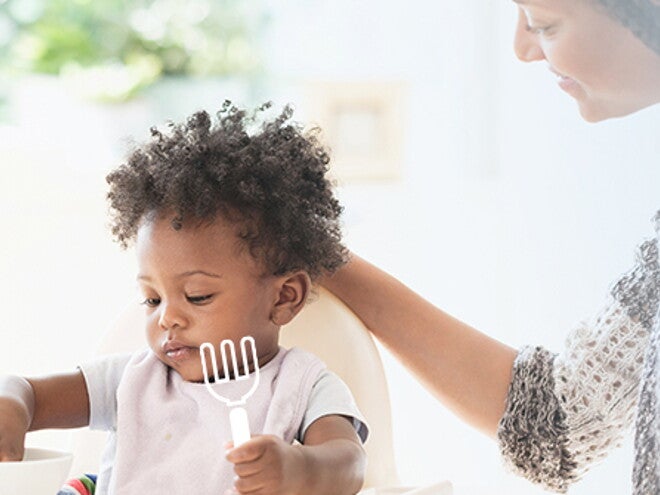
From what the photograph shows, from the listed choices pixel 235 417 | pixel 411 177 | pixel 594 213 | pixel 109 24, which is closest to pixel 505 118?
pixel 411 177

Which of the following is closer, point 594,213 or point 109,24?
point 594,213

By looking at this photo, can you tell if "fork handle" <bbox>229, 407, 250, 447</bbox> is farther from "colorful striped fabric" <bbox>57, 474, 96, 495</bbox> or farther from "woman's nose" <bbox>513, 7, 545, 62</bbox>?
"woman's nose" <bbox>513, 7, 545, 62</bbox>

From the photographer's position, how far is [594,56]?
89 centimetres

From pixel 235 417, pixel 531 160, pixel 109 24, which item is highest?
pixel 109 24

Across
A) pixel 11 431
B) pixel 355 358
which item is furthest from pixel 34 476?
pixel 355 358

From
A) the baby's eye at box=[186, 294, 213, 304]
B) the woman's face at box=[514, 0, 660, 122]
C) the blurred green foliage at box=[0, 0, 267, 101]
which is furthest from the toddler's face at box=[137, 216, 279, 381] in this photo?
the blurred green foliage at box=[0, 0, 267, 101]

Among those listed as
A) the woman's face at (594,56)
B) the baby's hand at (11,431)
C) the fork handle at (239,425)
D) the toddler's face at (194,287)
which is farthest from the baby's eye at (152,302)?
the woman's face at (594,56)

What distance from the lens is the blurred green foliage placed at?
2.98 meters

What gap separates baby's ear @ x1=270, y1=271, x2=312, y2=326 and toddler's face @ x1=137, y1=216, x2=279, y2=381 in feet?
0.10

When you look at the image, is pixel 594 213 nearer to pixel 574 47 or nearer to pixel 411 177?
pixel 574 47

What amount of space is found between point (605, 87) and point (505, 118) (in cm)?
143

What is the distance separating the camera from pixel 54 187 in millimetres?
2447

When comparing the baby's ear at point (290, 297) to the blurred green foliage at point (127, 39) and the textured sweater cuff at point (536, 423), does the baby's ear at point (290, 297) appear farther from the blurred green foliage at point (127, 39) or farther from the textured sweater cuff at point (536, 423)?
the blurred green foliage at point (127, 39)

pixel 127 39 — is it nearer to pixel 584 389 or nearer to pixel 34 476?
pixel 584 389
